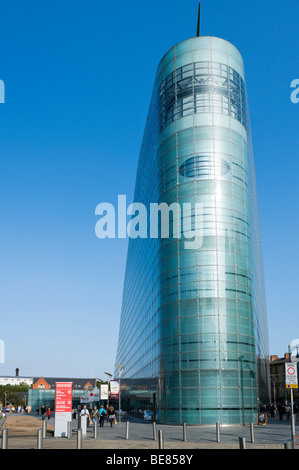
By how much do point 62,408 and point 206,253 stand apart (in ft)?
79.3

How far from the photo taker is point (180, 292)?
48688 mm

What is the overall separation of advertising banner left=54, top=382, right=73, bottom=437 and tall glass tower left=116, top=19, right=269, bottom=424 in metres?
19.8

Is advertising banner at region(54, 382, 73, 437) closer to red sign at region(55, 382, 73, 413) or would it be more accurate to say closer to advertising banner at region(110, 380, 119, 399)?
red sign at region(55, 382, 73, 413)

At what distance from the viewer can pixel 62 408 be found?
28172 millimetres

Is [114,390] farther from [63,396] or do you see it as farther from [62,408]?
[62,408]

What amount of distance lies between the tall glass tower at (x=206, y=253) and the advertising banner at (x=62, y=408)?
19823 millimetres

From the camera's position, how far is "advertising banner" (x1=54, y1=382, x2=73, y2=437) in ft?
89.9

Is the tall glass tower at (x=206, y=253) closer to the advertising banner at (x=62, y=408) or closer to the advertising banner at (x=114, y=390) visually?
the advertising banner at (x=114, y=390)

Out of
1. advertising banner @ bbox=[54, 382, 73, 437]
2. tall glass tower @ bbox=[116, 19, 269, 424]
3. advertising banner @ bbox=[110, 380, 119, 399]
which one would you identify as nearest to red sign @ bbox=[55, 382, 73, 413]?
advertising banner @ bbox=[54, 382, 73, 437]

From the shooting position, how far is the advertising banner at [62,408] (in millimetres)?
27391

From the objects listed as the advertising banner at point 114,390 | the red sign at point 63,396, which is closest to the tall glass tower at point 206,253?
the advertising banner at point 114,390

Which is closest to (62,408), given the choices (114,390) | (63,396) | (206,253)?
(63,396)
